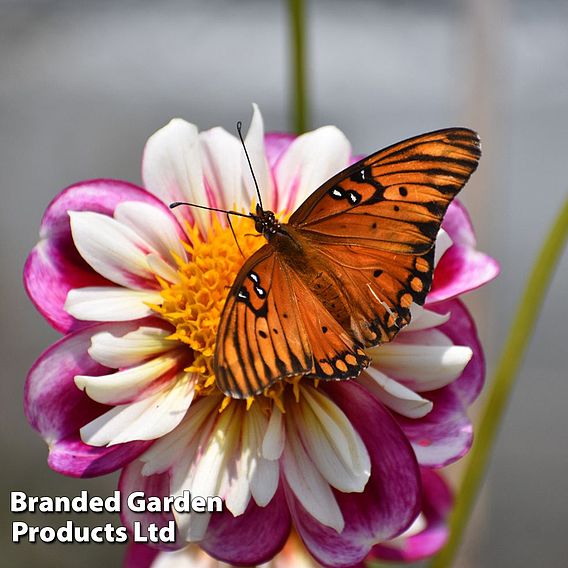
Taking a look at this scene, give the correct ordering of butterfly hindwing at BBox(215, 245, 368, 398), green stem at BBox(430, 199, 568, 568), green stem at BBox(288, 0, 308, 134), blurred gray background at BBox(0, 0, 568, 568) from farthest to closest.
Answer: blurred gray background at BBox(0, 0, 568, 568), green stem at BBox(288, 0, 308, 134), green stem at BBox(430, 199, 568, 568), butterfly hindwing at BBox(215, 245, 368, 398)

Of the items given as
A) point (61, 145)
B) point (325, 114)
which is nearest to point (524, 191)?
point (325, 114)

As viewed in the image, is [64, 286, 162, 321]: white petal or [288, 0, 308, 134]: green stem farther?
[288, 0, 308, 134]: green stem

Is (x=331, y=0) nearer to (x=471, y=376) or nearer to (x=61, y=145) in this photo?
(x=61, y=145)

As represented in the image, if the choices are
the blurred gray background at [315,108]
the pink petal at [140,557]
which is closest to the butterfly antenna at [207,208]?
the pink petal at [140,557]

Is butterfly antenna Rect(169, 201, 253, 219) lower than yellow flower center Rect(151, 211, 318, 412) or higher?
higher

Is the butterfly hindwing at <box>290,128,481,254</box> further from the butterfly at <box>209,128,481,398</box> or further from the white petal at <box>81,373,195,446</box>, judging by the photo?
the white petal at <box>81,373,195,446</box>

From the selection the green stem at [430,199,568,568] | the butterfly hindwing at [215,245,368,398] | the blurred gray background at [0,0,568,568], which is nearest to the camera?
the butterfly hindwing at [215,245,368,398]

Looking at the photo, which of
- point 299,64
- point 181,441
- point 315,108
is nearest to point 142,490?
point 181,441

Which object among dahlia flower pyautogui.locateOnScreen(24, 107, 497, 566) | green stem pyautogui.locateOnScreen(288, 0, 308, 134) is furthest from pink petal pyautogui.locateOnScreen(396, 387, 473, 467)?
green stem pyautogui.locateOnScreen(288, 0, 308, 134)
